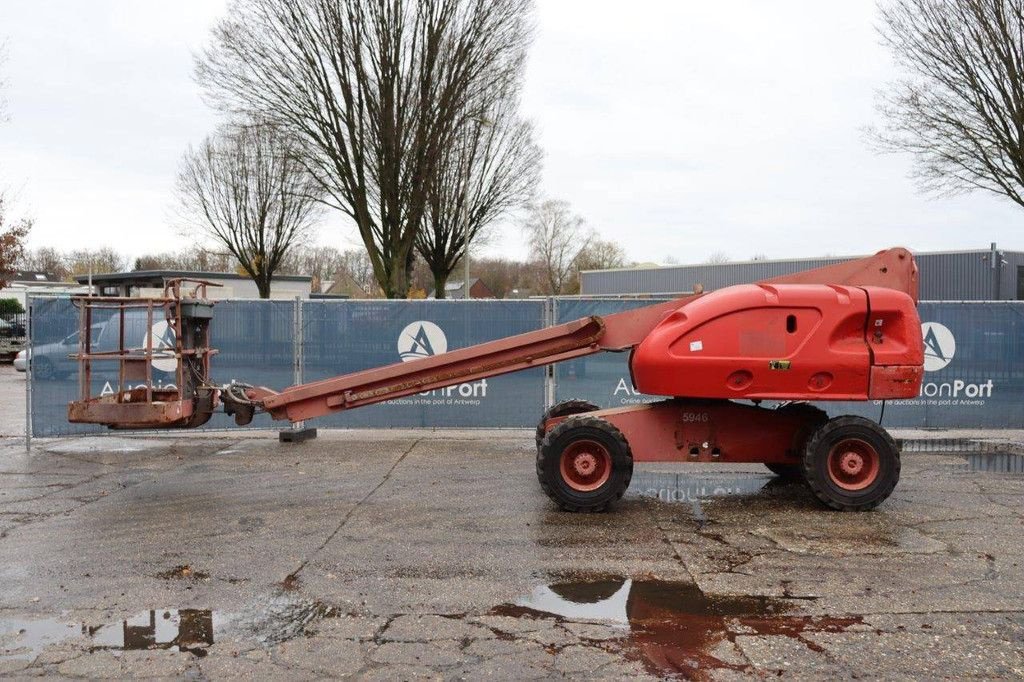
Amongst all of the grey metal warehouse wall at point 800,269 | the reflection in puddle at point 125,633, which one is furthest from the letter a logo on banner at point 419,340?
the grey metal warehouse wall at point 800,269

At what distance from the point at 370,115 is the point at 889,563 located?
18.6 meters

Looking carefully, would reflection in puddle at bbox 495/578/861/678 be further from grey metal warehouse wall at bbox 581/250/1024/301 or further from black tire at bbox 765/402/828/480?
grey metal warehouse wall at bbox 581/250/1024/301

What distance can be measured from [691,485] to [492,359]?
2.59 metres

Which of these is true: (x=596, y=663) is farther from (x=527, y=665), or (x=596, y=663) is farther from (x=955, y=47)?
(x=955, y=47)

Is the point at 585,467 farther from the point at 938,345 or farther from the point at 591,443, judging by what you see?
the point at 938,345

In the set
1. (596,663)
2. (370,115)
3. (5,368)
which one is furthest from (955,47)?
(5,368)

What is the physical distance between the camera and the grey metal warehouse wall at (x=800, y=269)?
116 ft

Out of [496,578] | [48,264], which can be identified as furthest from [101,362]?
[48,264]

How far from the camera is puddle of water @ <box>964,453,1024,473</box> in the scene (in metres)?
10.9

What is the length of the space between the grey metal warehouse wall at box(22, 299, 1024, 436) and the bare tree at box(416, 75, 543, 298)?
16.0 metres

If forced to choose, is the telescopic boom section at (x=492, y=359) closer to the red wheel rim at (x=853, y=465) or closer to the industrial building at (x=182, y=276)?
the red wheel rim at (x=853, y=465)

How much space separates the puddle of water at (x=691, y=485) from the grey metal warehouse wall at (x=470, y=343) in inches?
128

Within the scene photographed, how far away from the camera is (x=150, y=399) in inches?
359

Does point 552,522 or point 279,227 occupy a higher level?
point 279,227
